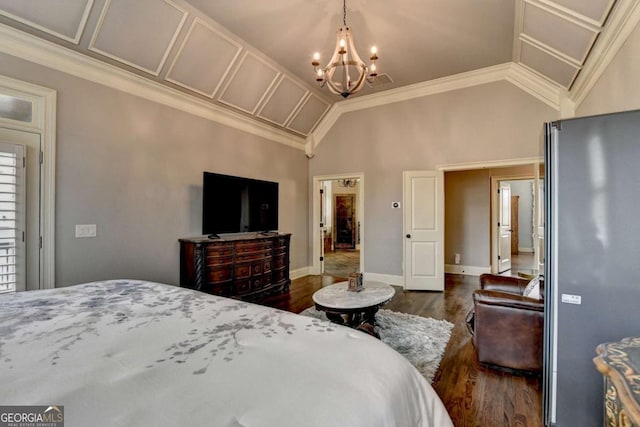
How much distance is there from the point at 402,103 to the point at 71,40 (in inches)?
181

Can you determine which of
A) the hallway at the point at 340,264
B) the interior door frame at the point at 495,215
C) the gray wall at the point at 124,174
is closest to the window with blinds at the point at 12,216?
the gray wall at the point at 124,174

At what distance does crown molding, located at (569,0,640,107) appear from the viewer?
6.81ft

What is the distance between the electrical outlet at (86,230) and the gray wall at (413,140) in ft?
13.1

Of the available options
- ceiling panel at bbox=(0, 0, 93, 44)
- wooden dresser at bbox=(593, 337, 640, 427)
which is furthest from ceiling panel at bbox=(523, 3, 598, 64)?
ceiling panel at bbox=(0, 0, 93, 44)

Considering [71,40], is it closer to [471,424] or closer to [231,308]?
[231,308]

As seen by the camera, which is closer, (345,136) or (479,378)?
(479,378)

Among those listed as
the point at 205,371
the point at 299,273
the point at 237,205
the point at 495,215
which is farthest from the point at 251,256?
the point at 495,215

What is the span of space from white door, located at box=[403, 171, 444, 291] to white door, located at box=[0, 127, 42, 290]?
4687 mm

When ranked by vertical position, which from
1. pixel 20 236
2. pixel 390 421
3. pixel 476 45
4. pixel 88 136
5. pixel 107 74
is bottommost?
pixel 390 421

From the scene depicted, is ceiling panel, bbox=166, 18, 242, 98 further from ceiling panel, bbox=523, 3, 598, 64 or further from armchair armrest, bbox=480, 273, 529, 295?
armchair armrest, bbox=480, 273, 529, 295

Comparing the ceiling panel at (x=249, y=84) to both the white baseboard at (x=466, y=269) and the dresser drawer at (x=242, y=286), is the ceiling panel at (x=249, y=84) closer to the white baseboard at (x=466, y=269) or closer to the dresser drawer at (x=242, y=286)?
the dresser drawer at (x=242, y=286)

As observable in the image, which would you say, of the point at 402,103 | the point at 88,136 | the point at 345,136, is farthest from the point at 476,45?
the point at 88,136

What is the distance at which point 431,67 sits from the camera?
4496 mm

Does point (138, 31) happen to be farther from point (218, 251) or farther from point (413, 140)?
point (413, 140)
